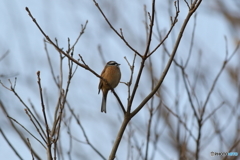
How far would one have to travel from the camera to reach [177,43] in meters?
3.29

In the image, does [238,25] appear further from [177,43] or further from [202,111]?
[177,43]

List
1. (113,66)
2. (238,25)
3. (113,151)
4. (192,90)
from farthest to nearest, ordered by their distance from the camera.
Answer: (238,25) < (113,66) < (192,90) < (113,151)

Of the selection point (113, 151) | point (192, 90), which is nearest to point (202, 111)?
point (192, 90)

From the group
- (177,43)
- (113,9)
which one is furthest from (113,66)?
(113,9)

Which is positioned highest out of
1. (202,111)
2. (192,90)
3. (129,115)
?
(192,90)

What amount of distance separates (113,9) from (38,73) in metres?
5.75

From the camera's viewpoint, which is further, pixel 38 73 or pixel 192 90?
pixel 192 90

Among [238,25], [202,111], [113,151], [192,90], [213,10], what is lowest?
[113,151]

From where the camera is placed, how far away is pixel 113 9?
8383 mm

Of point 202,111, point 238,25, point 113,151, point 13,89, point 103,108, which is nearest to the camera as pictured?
point 113,151

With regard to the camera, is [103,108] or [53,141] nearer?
[53,141]

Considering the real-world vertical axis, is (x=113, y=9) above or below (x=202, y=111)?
above

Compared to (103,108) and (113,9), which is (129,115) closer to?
(103,108)

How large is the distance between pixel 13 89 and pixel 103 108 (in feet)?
6.86
